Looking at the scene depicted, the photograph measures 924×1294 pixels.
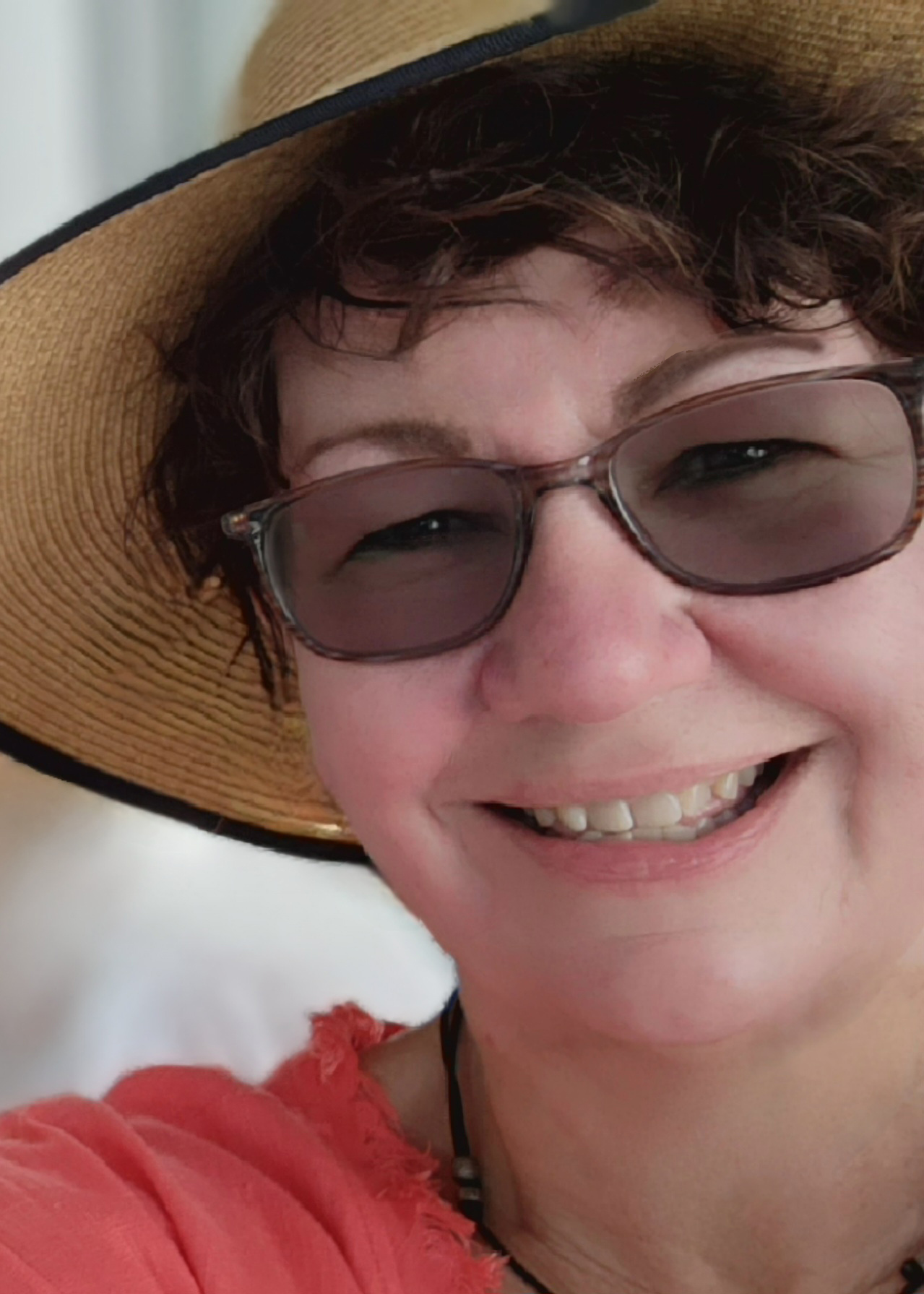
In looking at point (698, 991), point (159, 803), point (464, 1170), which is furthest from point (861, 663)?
point (159, 803)

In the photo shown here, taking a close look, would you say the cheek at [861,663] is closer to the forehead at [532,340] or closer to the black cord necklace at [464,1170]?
the forehead at [532,340]

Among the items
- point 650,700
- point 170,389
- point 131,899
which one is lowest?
point 131,899

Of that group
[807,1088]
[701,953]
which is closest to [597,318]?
[701,953]

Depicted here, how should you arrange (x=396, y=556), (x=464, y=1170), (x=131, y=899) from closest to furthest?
1. (x=396, y=556)
2. (x=464, y=1170)
3. (x=131, y=899)

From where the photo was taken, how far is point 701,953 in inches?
29.7

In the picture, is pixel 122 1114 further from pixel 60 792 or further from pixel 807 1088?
Answer: pixel 60 792

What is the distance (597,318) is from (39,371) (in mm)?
462

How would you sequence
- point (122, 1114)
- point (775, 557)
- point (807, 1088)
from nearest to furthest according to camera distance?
point (775, 557) → point (807, 1088) → point (122, 1114)

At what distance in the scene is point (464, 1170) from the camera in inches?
39.8

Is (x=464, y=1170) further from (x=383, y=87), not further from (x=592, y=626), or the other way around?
(x=383, y=87)

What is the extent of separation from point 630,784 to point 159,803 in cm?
70

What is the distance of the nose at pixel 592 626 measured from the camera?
0.72 meters

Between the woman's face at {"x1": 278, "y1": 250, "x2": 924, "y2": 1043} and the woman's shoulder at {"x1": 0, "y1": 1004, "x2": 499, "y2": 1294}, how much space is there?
246 mm

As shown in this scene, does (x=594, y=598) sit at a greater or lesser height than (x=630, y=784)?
greater
